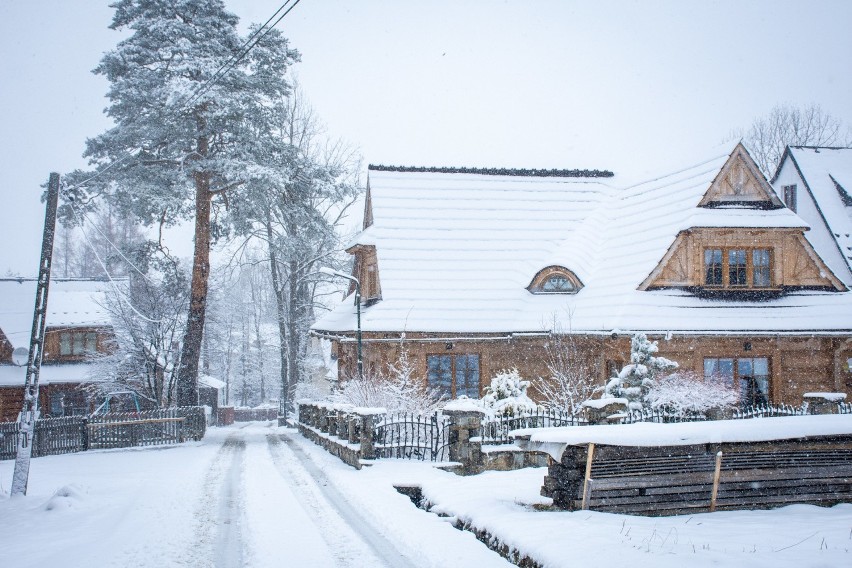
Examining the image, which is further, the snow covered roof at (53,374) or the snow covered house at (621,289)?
the snow covered roof at (53,374)

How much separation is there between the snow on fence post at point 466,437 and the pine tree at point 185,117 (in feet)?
42.9

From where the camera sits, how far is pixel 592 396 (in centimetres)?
2325

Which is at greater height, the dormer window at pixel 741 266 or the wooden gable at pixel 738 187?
the wooden gable at pixel 738 187

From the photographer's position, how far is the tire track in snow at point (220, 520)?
909cm

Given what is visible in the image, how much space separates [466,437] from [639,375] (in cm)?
502

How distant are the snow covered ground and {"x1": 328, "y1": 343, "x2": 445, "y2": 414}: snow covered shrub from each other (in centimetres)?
443

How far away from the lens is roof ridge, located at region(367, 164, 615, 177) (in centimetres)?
2995

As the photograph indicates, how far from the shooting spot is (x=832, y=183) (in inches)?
1180

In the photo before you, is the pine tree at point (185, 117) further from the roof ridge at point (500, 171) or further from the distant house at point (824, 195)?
the distant house at point (824, 195)

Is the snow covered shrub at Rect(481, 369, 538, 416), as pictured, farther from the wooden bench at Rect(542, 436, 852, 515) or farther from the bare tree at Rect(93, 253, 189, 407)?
the bare tree at Rect(93, 253, 189, 407)

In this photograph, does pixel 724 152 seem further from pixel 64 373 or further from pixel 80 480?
pixel 64 373

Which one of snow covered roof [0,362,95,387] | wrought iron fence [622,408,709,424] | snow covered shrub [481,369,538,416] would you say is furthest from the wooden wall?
snow covered roof [0,362,95,387]

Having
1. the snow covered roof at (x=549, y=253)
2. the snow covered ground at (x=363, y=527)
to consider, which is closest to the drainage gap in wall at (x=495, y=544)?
the snow covered ground at (x=363, y=527)

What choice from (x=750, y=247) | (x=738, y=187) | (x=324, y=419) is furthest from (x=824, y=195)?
(x=324, y=419)
